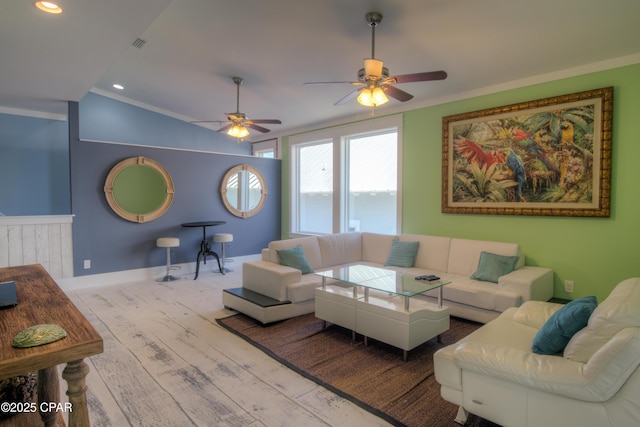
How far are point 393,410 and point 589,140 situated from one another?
3458mm

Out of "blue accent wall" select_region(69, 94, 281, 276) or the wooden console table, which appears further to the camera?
"blue accent wall" select_region(69, 94, 281, 276)

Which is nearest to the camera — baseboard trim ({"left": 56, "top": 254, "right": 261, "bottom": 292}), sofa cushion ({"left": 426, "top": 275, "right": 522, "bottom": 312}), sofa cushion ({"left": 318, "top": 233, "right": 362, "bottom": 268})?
sofa cushion ({"left": 426, "top": 275, "right": 522, "bottom": 312})

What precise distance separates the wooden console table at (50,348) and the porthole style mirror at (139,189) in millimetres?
3821

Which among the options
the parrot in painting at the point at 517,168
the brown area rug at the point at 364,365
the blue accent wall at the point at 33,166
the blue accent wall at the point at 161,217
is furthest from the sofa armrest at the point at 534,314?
the blue accent wall at the point at 33,166

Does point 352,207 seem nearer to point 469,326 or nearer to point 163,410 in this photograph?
point 469,326

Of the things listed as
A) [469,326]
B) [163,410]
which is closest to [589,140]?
[469,326]

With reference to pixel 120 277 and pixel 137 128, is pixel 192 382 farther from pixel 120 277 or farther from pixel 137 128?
pixel 137 128

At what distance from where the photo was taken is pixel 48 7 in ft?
8.37

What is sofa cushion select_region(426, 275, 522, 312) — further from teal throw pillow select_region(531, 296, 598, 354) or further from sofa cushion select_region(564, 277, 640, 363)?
sofa cushion select_region(564, 277, 640, 363)

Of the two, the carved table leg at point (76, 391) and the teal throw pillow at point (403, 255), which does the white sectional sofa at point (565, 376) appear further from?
the teal throw pillow at point (403, 255)

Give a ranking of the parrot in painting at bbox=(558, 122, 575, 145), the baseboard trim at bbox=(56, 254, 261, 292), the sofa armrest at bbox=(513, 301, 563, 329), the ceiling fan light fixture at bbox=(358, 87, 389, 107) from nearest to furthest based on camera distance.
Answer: the sofa armrest at bbox=(513, 301, 563, 329) < the ceiling fan light fixture at bbox=(358, 87, 389, 107) < the parrot in painting at bbox=(558, 122, 575, 145) < the baseboard trim at bbox=(56, 254, 261, 292)

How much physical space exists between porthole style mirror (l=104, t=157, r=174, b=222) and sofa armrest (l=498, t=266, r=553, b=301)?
513 centimetres

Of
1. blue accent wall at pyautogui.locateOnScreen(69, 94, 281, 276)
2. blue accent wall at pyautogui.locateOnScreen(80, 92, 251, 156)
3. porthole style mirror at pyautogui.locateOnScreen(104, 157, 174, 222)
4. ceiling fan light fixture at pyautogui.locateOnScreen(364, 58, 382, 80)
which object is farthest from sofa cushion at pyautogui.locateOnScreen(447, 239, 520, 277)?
blue accent wall at pyautogui.locateOnScreen(80, 92, 251, 156)

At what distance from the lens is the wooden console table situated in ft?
3.32
